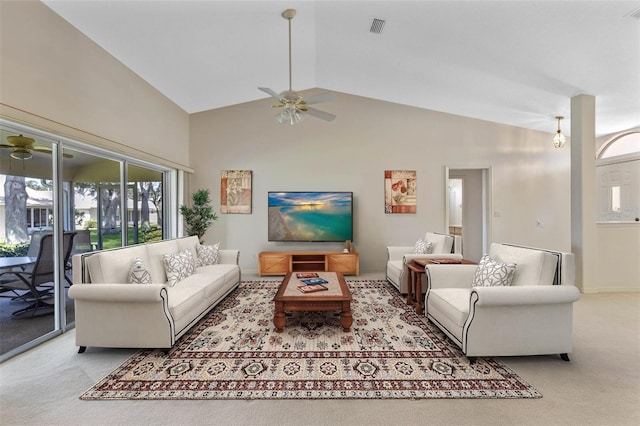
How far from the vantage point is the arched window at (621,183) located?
4.41m

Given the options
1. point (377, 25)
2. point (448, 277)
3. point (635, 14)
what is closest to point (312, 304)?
point (448, 277)

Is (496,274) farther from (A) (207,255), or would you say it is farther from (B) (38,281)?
(B) (38,281)

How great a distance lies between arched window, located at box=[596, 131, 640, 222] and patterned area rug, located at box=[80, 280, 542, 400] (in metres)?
4.36

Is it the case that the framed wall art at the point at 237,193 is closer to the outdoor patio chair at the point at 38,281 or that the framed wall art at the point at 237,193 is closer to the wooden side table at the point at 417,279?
the outdoor patio chair at the point at 38,281

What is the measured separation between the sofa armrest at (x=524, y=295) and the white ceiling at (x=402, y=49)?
2.59m

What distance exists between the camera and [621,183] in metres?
4.67

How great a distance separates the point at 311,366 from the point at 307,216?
→ 11.1 feet

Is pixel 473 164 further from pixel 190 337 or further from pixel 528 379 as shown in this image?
pixel 190 337

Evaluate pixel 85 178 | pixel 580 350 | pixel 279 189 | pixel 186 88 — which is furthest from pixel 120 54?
pixel 580 350

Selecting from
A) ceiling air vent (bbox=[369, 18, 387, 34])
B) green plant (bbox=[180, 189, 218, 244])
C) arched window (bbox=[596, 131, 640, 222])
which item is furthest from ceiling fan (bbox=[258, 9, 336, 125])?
arched window (bbox=[596, 131, 640, 222])

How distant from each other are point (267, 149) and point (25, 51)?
3.44 metres

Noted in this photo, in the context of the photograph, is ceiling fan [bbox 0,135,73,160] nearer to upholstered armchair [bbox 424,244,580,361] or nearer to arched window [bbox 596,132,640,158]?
upholstered armchair [bbox 424,244,580,361]

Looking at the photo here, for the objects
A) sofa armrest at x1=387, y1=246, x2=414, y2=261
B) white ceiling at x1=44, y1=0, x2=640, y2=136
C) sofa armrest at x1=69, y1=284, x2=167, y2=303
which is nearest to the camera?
sofa armrest at x1=69, y1=284, x2=167, y2=303

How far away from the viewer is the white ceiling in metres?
2.80
